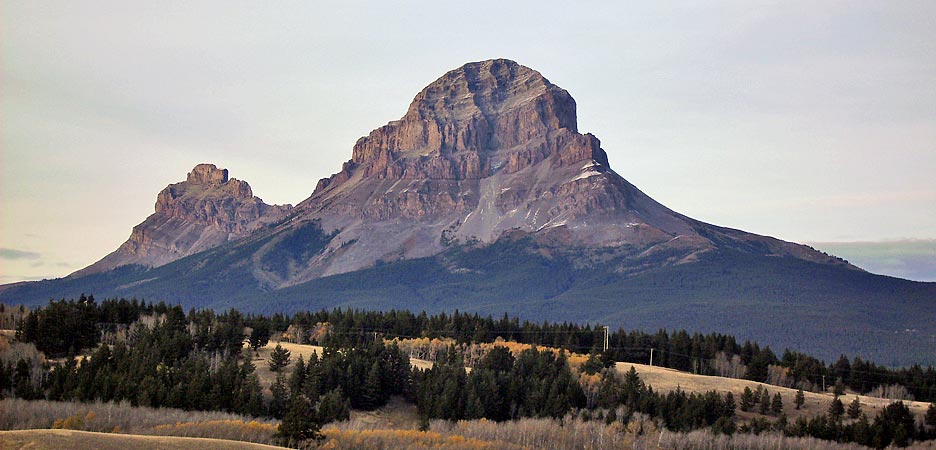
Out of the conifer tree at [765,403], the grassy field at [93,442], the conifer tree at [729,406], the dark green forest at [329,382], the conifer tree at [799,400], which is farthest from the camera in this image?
the conifer tree at [799,400]

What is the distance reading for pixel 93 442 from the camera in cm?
6391

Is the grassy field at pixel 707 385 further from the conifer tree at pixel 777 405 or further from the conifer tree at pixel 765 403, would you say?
the conifer tree at pixel 777 405

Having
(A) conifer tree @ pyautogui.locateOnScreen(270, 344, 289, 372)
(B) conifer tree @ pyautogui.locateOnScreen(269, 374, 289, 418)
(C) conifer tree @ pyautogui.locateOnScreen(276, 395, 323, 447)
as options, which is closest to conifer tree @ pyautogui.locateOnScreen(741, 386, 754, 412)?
(B) conifer tree @ pyautogui.locateOnScreen(269, 374, 289, 418)

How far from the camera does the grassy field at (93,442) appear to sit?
202ft

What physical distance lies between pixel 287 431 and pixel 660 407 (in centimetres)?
5364

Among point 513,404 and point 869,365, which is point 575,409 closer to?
point 513,404

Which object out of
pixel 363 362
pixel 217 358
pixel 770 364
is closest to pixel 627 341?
pixel 770 364

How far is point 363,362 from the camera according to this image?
5037 inches

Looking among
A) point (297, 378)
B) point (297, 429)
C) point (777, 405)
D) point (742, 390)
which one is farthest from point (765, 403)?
point (297, 429)

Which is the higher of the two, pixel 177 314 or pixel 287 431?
pixel 177 314

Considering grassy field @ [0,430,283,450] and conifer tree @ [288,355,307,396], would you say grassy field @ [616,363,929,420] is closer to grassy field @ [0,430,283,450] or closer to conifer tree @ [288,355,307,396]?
conifer tree @ [288,355,307,396]

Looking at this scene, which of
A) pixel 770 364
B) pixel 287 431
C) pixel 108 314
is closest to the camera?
pixel 287 431

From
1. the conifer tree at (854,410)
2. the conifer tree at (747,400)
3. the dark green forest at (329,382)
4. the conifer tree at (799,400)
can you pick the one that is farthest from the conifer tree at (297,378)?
the conifer tree at (854,410)

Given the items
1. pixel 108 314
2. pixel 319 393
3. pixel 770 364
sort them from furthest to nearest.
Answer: pixel 770 364 < pixel 108 314 < pixel 319 393
